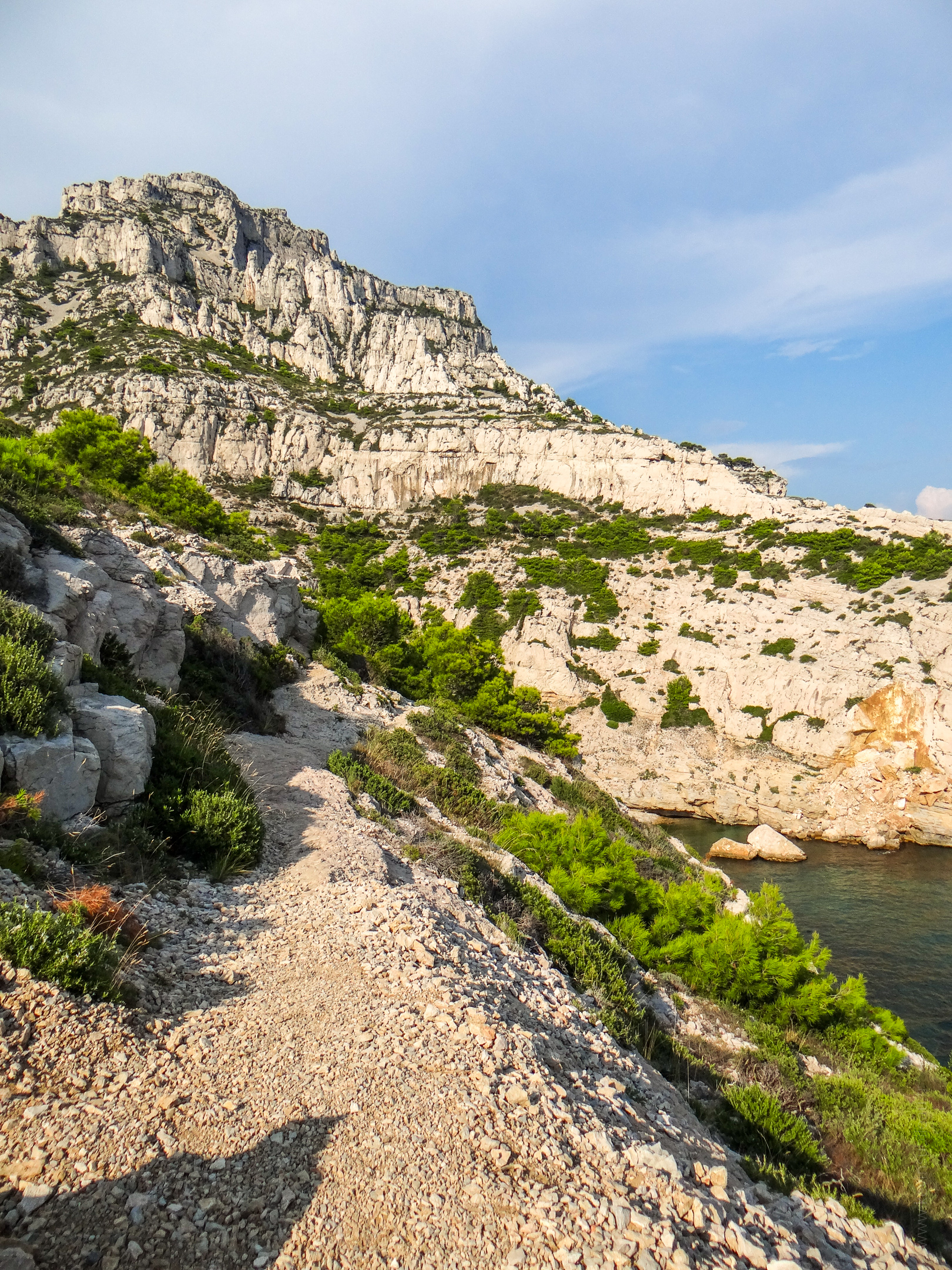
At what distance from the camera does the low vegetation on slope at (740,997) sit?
6.21m

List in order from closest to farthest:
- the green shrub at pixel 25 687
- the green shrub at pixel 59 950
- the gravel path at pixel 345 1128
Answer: the gravel path at pixel 345 1128, the green shrub at pixel 59 950, the green shrub at pixel 25 687

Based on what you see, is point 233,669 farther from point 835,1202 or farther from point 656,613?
point 656,613

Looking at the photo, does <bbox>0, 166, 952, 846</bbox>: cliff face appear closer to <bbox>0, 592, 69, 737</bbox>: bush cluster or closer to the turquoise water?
A: the turquoise water

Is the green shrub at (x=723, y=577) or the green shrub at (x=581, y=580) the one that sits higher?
the green shrub at (x=723, y=577)

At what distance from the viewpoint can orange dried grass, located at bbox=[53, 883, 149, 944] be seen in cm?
424

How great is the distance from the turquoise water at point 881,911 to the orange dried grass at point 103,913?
18328 millimetres

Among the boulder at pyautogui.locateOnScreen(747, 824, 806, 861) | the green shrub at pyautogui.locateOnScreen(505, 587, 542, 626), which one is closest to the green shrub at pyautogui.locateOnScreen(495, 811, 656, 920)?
the boulder at pyautogui.locateOnScreen(747, 824, 806, 861)

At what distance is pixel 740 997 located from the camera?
1038 centimetres

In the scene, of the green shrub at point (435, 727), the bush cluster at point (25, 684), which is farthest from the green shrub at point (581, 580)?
the bush cluster at point (25, 684)

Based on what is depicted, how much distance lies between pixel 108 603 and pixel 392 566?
152 feet

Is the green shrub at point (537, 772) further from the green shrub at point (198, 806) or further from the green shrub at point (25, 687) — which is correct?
the green shrub at point (25, 687)

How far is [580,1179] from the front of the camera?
3.41 metres

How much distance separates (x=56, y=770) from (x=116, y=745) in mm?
931

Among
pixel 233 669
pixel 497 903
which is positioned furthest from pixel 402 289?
pixel 497 903
